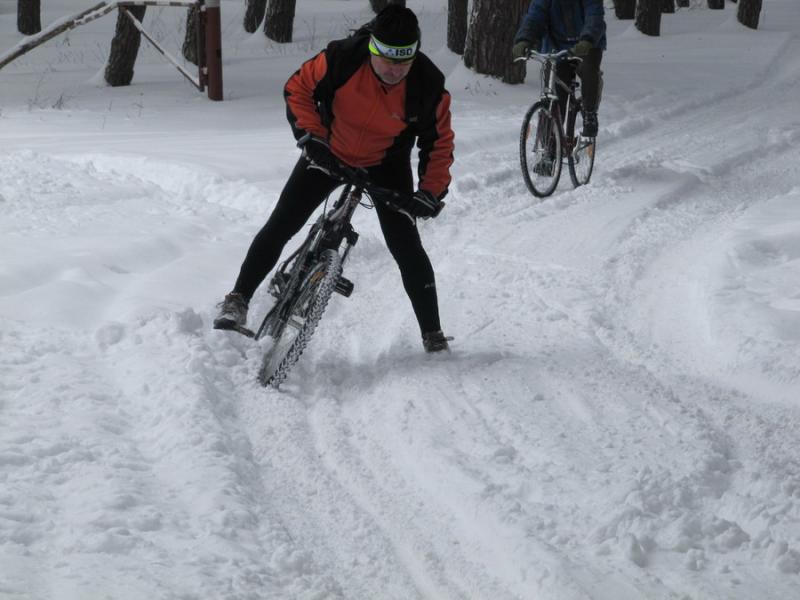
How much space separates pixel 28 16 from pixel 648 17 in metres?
14.0

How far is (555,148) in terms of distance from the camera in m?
9.12

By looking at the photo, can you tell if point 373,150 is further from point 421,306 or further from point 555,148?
point 555,148

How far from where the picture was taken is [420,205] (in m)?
5.06

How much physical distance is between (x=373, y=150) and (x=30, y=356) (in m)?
1.97

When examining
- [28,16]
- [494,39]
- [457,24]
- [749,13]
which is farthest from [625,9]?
[28,16]

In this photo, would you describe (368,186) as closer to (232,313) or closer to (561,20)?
(232,313)

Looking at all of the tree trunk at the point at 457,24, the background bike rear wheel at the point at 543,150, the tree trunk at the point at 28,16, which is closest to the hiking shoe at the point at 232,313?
the background bike rear wheel at the point at 543,150

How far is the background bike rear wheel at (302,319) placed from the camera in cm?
513

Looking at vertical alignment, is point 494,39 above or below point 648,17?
above

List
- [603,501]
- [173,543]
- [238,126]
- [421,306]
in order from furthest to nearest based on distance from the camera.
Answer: [238,126]
[421,306]
[603,501]
[173,543]

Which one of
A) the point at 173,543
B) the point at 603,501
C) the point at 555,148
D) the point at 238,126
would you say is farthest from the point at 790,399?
the point at 238,126

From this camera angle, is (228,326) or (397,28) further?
(228,326)

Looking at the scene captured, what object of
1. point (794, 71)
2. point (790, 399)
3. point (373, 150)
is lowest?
point (794, 71)

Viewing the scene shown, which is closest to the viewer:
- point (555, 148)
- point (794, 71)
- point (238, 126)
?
point (555, 148)
